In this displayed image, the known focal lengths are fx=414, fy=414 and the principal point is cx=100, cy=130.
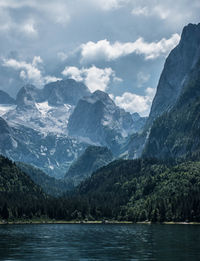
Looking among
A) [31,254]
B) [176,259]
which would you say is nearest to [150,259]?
[176,259]

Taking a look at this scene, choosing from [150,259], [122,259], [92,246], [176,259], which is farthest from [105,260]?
[92,246]

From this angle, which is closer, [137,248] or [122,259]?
[122,259]

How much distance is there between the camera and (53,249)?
12862 cm

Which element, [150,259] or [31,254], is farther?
[31,254]

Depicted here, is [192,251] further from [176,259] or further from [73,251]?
[73,251]

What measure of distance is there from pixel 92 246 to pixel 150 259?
3821cm

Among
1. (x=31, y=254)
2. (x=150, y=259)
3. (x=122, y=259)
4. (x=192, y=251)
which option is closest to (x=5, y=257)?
(x=31, y=254)

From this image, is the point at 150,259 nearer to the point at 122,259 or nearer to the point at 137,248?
the point at 122,259

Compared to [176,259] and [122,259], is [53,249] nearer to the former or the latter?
[122,259]

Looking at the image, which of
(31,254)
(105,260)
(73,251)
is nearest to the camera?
(105,260)

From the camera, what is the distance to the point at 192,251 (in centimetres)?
12075

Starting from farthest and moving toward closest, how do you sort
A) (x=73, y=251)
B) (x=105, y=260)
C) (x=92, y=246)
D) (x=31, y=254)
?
(x=92, y=246), (x=73, y=251), (x=31, y=254), (x=105, y=260)

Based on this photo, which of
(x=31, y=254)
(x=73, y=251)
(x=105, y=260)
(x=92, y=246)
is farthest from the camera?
(x=92, y=246)

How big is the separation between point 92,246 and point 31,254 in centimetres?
2867
